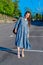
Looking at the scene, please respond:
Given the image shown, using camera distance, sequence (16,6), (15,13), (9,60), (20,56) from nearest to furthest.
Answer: (9,60) → (20,56) → (15,13) → (16,6)

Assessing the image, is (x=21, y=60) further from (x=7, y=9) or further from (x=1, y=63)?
(x=7, y=9)

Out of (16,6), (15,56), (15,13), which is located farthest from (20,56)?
(16,6)

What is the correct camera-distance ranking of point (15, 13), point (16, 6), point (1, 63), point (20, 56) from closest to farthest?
point (1, 63) → point (20, 56) → point (15, 13) → point (16, 6)

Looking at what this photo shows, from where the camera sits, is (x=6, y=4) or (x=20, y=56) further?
(x=6, y=4)

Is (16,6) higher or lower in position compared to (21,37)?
lower

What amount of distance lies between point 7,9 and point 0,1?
377 cm

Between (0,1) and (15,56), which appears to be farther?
(0,1)

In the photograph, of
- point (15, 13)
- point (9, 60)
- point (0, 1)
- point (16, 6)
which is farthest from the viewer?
point (16, 6)

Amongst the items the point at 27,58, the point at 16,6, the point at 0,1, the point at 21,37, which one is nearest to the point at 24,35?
the point at 21,37

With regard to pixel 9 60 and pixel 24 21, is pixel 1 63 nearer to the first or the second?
pixel 9 60

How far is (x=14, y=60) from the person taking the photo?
35.8ft

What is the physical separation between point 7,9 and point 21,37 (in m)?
86.4

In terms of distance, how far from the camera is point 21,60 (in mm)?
10836

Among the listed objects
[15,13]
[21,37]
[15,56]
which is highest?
[21,37]
